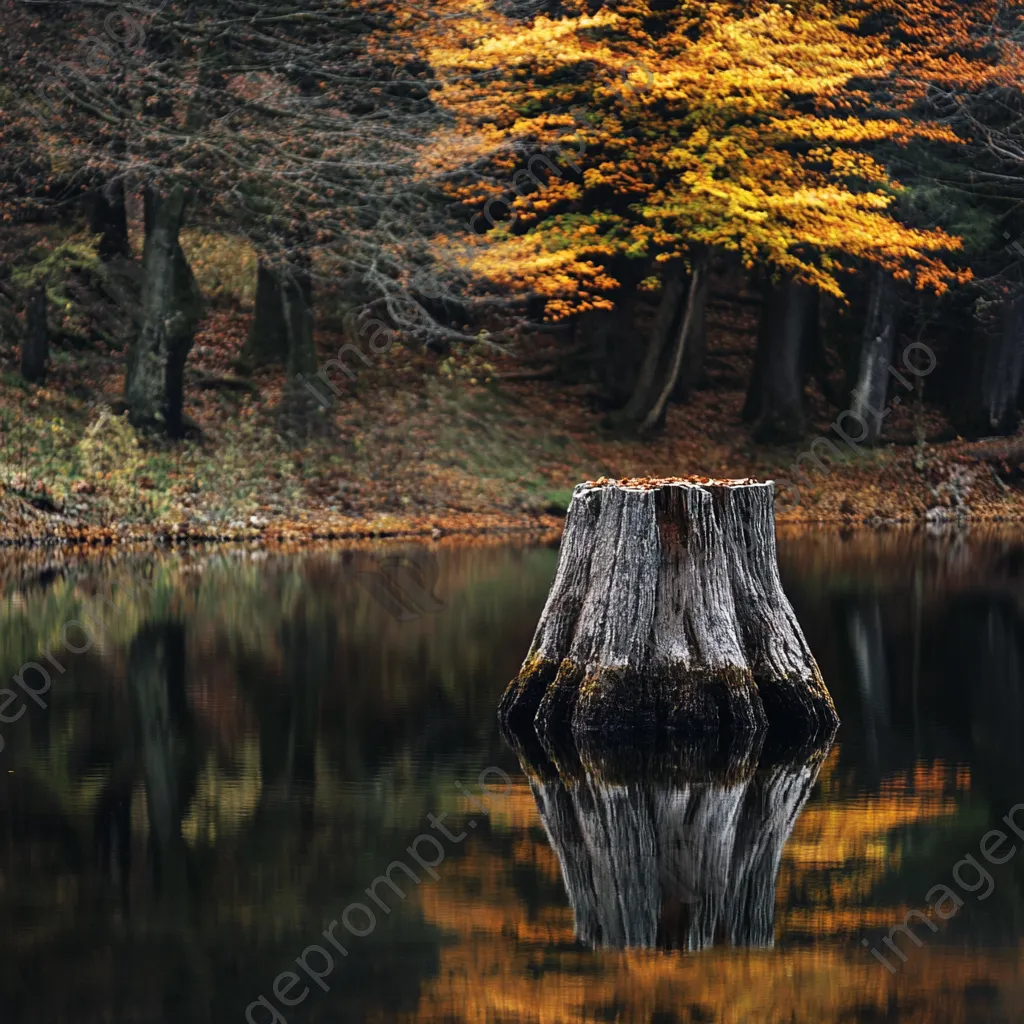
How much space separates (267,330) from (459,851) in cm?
2291

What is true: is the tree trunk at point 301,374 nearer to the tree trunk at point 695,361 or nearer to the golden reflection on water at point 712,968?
the tree trunk at point 695,361

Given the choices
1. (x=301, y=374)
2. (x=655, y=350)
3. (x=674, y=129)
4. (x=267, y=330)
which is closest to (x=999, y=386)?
(x=655, y=350)

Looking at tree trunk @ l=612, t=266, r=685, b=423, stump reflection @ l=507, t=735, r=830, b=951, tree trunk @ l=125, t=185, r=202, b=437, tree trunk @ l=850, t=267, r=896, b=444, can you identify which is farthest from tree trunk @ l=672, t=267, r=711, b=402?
stump reflection @ l=507, t=735, r=830, b=951

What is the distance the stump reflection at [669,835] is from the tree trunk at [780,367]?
2125 centimetres

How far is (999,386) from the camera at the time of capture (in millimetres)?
32969

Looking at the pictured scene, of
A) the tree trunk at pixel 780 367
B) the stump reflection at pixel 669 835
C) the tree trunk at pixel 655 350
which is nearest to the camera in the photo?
the stump reflection at pixel 669 835

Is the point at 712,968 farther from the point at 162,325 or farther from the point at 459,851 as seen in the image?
the point at 162,325

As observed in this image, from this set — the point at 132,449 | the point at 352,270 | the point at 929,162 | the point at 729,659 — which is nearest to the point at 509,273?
the point at 352,270

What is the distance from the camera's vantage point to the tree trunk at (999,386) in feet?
107

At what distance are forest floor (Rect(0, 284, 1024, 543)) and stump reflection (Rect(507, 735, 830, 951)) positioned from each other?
15.1 meters

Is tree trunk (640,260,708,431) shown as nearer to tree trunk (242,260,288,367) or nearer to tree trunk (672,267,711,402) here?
tree trunk (672,267,711,402)

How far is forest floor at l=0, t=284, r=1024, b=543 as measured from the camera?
986 inches

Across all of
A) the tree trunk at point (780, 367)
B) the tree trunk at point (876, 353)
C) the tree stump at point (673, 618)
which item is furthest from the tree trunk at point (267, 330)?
the tree stump at point (673, 618)

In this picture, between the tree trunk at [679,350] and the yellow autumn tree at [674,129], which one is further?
the tree trunk at [679,350]
